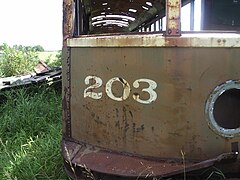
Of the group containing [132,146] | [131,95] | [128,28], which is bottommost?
[132,146]

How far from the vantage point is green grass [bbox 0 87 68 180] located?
363 cm

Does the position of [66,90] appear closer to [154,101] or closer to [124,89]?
[124,89]

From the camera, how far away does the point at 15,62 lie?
11.2 meters

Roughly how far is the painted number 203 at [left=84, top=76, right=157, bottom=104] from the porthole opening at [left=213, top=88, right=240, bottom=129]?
18.9 inches

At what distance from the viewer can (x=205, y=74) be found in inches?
103

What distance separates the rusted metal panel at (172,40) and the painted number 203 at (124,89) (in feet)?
0.92

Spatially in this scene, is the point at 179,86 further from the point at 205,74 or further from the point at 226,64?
the point at 226,64

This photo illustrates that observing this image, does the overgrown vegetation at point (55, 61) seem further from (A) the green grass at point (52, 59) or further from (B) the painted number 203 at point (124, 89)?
(B) the painted number 203 at point (124, 89)

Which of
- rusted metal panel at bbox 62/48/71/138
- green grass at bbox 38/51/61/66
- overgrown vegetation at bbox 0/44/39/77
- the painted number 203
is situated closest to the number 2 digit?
the painted number 203

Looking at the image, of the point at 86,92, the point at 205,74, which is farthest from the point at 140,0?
the point at 205,74

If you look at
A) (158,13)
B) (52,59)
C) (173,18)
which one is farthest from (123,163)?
(52,59)

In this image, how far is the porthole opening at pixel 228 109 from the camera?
2.69m

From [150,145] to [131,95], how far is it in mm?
420

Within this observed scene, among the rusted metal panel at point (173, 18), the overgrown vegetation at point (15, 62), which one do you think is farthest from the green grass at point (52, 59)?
the rusted metal panel at point (173, 18)
